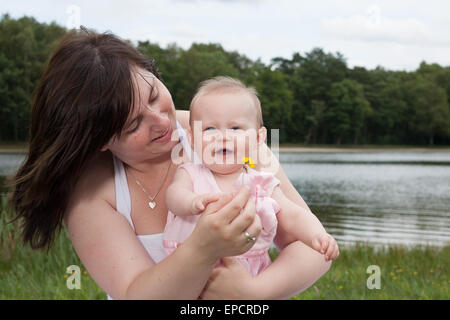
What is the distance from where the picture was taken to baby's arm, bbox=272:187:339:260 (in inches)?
64.3

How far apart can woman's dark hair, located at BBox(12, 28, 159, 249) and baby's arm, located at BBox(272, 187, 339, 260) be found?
0.70 meters

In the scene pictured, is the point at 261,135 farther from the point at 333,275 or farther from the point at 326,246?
the point at 333,275

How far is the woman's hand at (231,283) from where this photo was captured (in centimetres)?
156

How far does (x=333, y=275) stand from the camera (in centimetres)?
572

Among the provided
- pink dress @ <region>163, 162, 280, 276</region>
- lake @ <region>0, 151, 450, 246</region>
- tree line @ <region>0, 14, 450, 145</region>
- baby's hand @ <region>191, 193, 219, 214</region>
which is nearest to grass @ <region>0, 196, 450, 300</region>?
lake @ <region>0, 151, 450, 246</region>

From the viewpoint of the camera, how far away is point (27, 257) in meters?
6.16

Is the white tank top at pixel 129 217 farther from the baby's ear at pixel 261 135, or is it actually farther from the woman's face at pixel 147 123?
the baby's ear at pixel 261 135

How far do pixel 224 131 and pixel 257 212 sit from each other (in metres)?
0.35

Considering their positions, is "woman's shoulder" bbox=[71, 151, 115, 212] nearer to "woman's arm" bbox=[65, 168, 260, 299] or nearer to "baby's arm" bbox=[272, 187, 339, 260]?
"woman's arm" bbox=[65, 168, 260, 299]

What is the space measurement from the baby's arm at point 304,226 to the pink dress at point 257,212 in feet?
0.13

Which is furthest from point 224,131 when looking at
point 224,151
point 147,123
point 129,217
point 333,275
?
point 333,275

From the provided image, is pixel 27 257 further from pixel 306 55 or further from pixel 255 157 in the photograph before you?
pixel 306 55

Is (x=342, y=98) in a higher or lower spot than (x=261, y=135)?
lower
